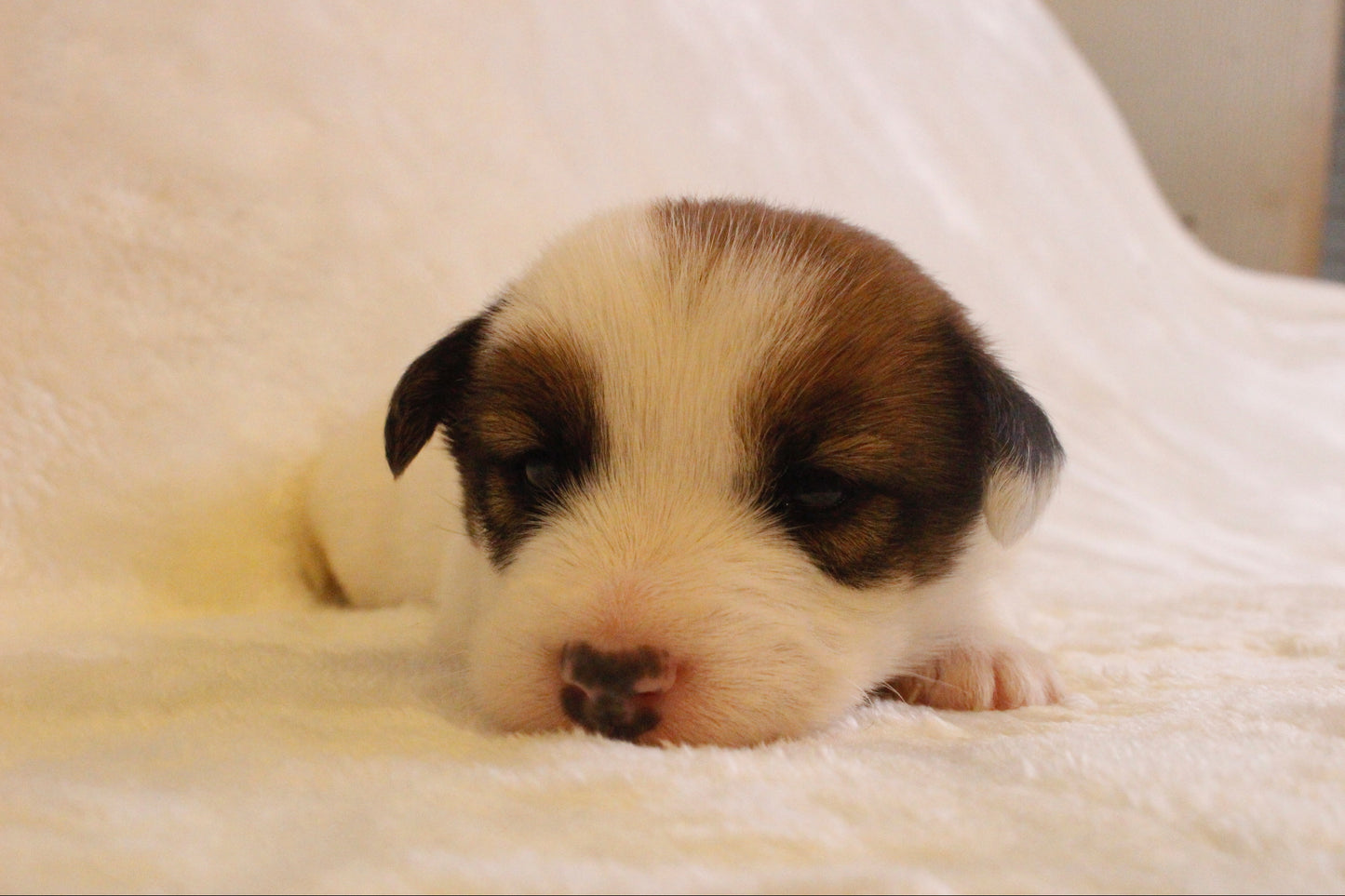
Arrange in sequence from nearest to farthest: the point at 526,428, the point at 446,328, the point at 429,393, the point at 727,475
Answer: the point at 727,475 → the point at 526,428 → the point at 429,393 → the point at 446,328

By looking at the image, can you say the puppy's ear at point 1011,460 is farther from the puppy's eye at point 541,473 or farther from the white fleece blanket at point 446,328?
the puppy's eye at point 541,473

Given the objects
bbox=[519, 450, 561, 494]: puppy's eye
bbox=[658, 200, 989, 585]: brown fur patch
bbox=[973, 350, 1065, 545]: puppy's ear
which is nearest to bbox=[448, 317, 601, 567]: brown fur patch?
bbox=[519, 450, 561, 494]: puppy's eye

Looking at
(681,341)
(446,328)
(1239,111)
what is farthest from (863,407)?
(1239,111)

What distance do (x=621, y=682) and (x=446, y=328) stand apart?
1.75m

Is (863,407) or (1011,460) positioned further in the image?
(1011,460)

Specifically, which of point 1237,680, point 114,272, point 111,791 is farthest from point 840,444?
point 114,272

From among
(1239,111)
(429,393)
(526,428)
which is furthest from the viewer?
(1239,111)

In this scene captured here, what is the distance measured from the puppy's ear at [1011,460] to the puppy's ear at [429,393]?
2.55 feet

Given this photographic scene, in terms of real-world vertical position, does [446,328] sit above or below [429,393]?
below

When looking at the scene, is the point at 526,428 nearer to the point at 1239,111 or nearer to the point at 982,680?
the point at 982,680

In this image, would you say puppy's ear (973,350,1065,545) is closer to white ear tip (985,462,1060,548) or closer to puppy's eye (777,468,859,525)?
white ear tip (985,462,1060,548)

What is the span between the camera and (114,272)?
247cm

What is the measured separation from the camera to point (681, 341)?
154cm

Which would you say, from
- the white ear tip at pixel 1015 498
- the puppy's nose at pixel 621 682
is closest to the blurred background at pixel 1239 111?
the white ear tip at pixel 1015 498
